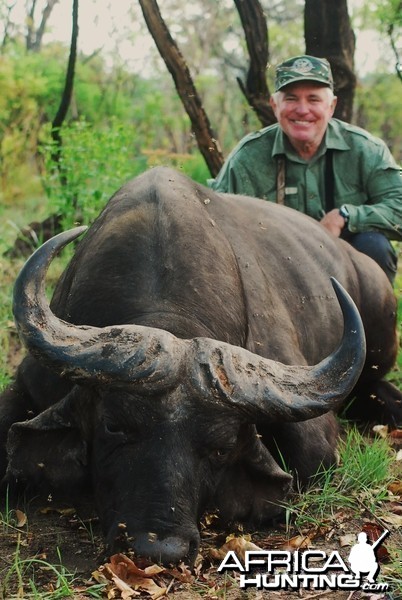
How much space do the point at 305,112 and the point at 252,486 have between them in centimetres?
387

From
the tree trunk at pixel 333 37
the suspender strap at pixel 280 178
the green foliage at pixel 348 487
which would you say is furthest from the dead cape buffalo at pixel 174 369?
the tree trunk at pixel 333 37

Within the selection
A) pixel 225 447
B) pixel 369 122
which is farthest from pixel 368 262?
pixel 369 122

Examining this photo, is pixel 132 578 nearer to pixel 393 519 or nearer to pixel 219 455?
pixel 219 455

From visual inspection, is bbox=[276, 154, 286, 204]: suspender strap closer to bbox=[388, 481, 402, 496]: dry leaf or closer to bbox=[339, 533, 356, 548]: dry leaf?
bbox=[388, 481, 402, 496]: dry leaf

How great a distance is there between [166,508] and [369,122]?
58.9 ft

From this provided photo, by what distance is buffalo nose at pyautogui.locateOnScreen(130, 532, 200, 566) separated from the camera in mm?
3486

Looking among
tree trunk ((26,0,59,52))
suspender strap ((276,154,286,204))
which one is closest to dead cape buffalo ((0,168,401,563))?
suspender strap ((276,154,286,204))

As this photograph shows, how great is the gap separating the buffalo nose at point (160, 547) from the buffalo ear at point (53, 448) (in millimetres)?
769

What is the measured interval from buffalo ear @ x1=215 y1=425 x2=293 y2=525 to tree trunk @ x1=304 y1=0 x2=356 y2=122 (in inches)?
200

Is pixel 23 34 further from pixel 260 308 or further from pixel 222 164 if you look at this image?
pixel 260 308

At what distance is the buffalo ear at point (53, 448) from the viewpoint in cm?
423

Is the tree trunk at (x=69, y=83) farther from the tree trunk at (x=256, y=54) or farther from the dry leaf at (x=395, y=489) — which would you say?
the dry leaf at (x=395, y=489)

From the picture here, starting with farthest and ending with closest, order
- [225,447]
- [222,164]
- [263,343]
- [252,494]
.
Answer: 1. [222,164]
2. [263,343]
3. [252,494]
4. [225,447]

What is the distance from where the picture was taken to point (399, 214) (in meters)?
7.27
